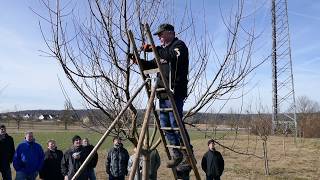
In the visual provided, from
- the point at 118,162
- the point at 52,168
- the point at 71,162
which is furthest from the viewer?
the point at 118,162

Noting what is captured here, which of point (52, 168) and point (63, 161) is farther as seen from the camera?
point (52, 168)

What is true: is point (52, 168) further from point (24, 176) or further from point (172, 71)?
point (172, 71)

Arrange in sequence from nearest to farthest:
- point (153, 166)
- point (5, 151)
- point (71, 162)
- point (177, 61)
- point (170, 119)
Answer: point (177, 61) → point (170, 119) → point (153, 166) → point (71, 162) → point (5, 151)

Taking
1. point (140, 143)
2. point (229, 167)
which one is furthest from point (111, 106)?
point (229, 167)

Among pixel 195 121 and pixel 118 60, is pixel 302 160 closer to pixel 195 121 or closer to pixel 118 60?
pixel 195 121

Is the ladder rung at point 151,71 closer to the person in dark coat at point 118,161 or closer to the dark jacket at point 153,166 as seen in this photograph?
the dark jacket at point 153,166

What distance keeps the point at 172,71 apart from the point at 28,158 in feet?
22.3

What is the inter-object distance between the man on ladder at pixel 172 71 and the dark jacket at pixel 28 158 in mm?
6370

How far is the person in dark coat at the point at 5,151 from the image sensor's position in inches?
450

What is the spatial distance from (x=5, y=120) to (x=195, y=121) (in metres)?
82.0

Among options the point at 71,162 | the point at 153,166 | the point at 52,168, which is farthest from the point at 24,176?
the point at 153,166

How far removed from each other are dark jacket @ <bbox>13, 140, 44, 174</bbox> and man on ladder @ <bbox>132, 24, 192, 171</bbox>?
6.37 metres

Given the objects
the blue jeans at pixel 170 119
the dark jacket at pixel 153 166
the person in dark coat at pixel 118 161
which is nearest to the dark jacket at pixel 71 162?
the person in dark coat at pixel 118 161

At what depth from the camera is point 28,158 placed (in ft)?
34.4
